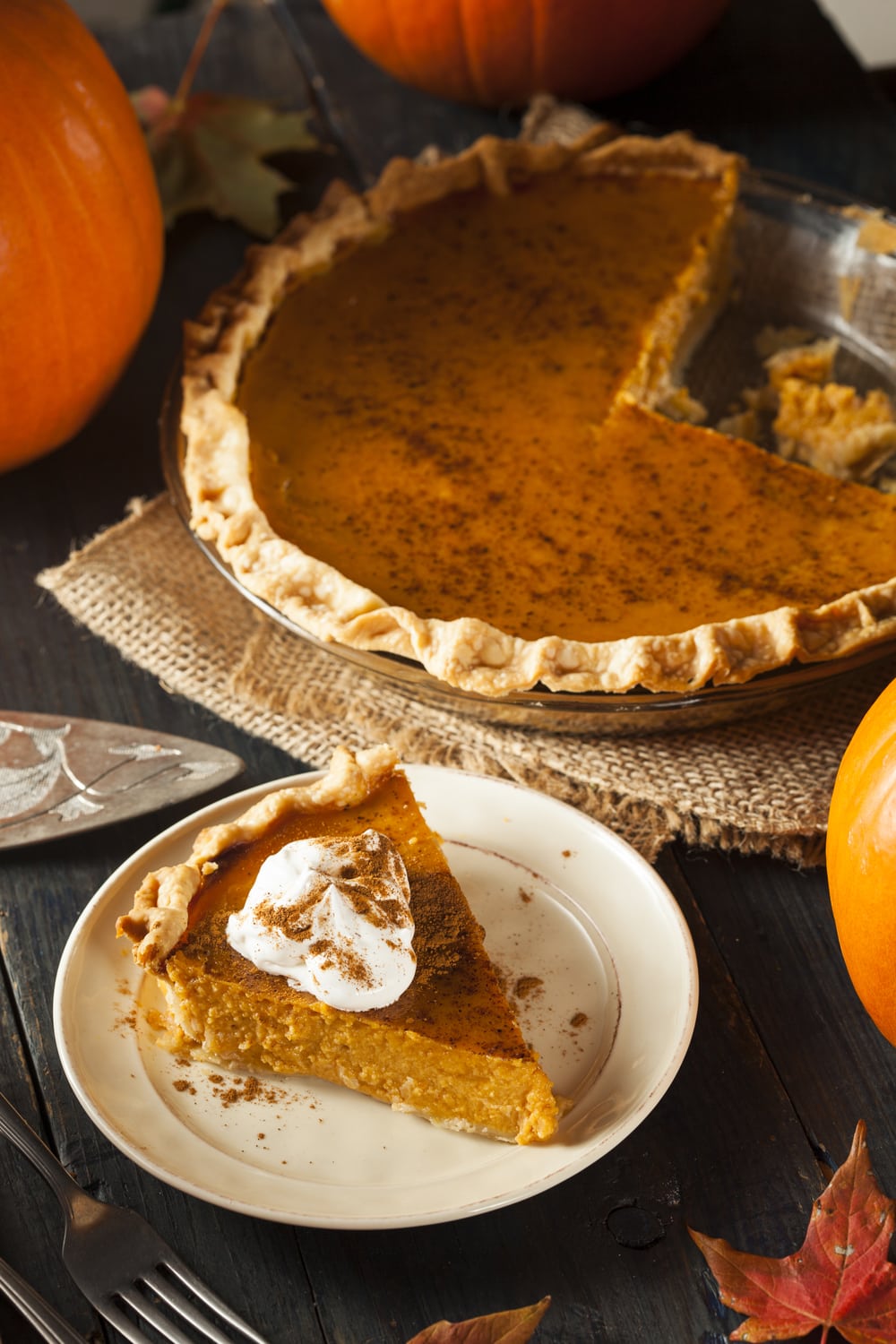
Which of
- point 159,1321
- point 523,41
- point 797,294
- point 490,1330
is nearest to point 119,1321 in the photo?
point 159,1321

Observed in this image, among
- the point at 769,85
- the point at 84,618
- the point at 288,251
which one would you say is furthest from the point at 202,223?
the point at 769,85

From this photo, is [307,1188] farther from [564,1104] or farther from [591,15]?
[591,15]

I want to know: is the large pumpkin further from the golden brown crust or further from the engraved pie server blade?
the golden brown crust

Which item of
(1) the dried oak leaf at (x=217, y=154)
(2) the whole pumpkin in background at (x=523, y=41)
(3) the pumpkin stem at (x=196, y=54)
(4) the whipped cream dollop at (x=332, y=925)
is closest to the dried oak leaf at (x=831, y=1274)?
(4) the whipped cream dollop at (x=332, y=925)

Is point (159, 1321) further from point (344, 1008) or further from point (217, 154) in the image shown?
point (217, 154)

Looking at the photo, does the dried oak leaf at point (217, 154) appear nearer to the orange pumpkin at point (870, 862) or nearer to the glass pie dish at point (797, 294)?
the glass pie dish at point (797, 294)
